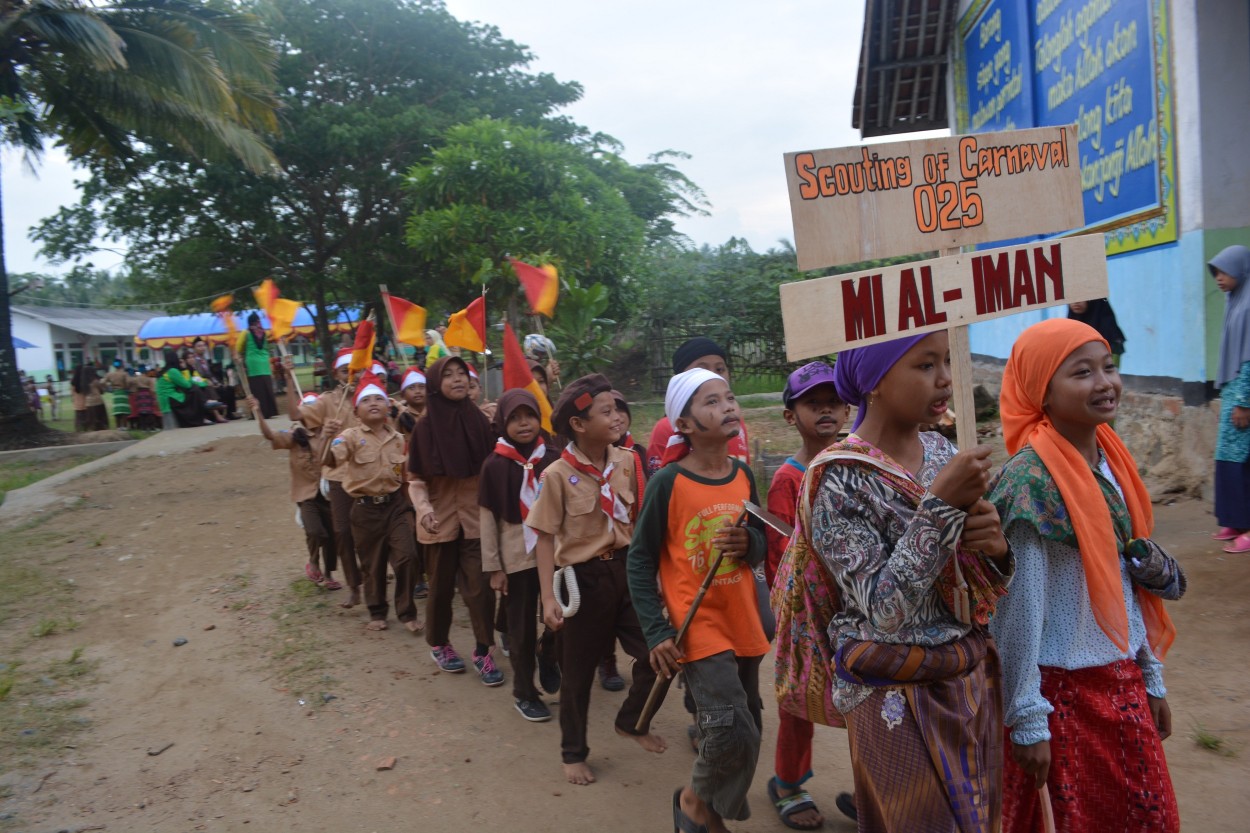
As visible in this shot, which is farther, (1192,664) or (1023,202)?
(1192,664)

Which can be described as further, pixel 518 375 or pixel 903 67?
pixel 903 67

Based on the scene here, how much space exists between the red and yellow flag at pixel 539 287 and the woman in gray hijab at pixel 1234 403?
4.30 metres

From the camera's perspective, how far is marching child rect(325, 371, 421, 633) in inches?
238

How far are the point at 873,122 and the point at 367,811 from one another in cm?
1148

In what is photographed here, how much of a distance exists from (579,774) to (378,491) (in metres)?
2.76

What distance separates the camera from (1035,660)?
7.30 ft

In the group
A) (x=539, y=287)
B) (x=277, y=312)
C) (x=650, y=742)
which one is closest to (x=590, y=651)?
(x=650, y=742)

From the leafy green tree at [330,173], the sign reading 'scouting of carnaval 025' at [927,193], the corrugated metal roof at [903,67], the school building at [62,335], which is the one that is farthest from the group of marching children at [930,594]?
the school building at [62,335]

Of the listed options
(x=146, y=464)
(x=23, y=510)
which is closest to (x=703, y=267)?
(x=146, y=464)

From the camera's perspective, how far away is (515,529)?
4672 mm

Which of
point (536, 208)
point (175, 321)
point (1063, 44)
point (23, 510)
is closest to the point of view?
point (1063, 44)

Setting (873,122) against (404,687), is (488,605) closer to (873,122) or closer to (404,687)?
(404,687)

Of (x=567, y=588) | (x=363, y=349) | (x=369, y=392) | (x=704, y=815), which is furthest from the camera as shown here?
(x=363, y=349)

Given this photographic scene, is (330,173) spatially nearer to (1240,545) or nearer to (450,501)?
(450,501)
